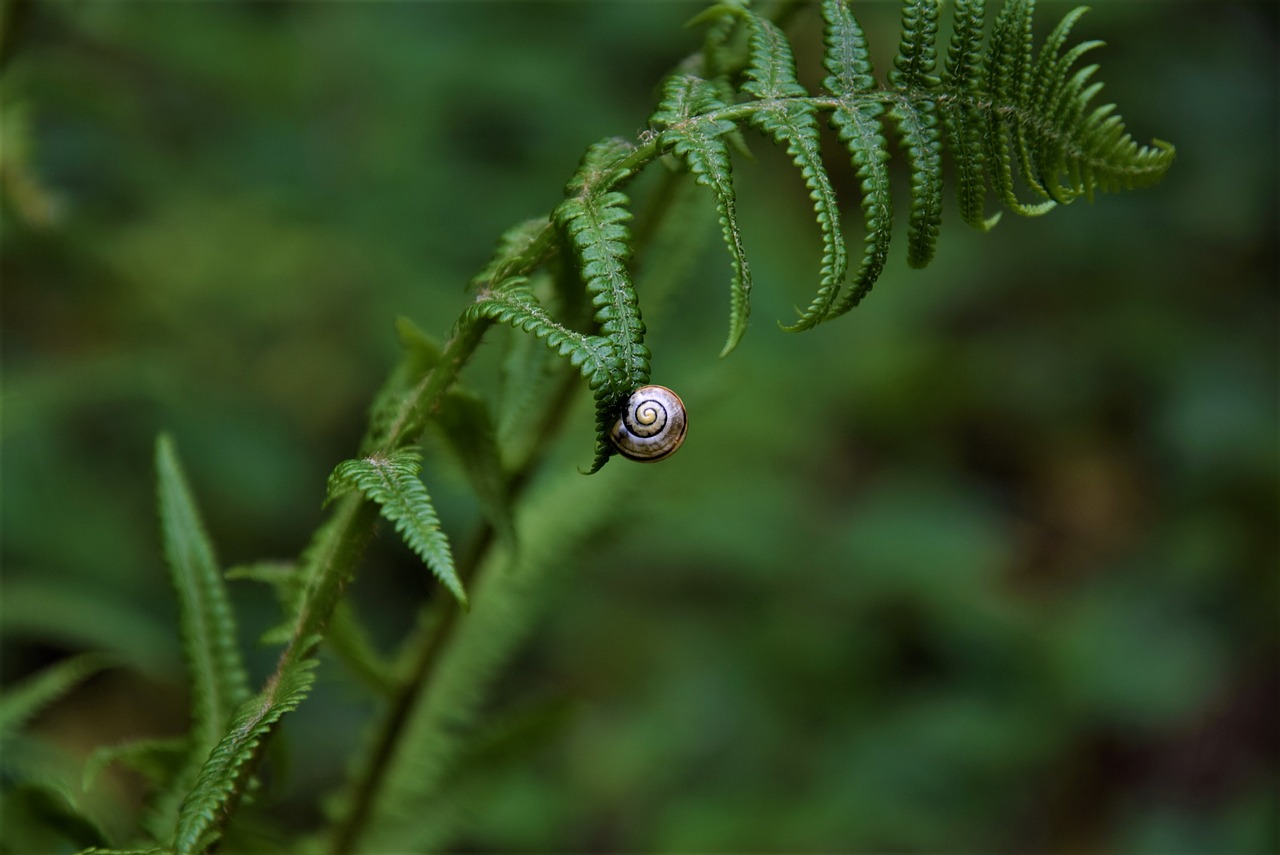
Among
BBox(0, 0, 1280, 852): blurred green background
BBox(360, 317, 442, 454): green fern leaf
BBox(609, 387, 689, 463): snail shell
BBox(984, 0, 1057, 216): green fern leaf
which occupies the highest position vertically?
BBox(0, 0, 1280, 852): blurred green background

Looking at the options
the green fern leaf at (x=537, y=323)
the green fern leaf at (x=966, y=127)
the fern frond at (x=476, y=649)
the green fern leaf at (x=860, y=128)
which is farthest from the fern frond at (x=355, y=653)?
the green fern leaf at (x=966, y=127)

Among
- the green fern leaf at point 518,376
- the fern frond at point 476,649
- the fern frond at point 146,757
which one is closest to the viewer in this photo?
the fern frond at point 146,757

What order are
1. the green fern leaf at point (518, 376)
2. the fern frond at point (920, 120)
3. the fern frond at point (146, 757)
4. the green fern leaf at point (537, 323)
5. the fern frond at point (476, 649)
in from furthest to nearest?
the fern frond at point (476, 649), the green fern leaf at point (518, 376), the fern frond at point (146, 757), the fern frond at point (920, 120), the green fern leaf at point (537, 323)

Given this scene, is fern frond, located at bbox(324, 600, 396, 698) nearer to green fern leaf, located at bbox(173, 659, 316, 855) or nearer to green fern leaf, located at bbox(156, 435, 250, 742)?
green fern leaf, located at bbox(156, 435, 250, 742)

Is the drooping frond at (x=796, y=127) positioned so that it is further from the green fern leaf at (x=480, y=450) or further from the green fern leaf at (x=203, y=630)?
the green fern leaf at (x=203, y=630)

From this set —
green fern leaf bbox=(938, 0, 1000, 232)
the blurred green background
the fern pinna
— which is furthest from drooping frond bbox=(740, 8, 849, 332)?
A: the blurred green background

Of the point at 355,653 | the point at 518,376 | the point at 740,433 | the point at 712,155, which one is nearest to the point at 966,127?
the point at 712,155

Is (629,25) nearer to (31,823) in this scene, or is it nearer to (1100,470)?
(1100,470)
